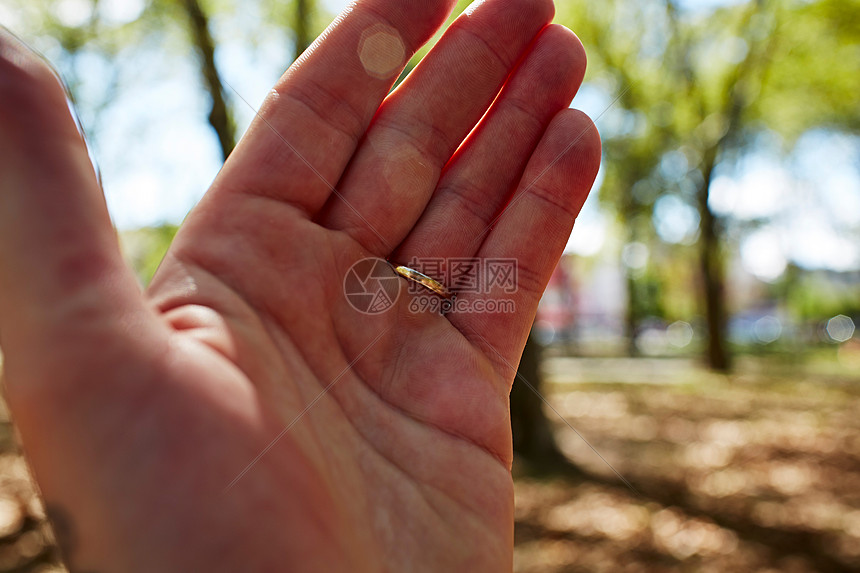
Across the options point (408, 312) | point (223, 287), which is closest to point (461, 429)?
point (408, 312)

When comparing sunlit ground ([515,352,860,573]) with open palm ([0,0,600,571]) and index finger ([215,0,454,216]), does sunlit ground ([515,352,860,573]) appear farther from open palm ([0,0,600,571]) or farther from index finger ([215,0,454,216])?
index finger ([215,0,454,216])

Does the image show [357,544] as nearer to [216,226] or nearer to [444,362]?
[444,362]

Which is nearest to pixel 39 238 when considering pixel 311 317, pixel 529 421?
pixel 311 317

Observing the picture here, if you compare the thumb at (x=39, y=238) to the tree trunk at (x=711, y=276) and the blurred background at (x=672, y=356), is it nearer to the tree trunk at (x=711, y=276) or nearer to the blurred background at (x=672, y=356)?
the blurred background at (x=672, y=356)

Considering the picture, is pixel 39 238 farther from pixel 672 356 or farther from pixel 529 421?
pixel 672 356

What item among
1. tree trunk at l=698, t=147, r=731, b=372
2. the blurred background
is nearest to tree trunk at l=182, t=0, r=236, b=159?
the blurred background
